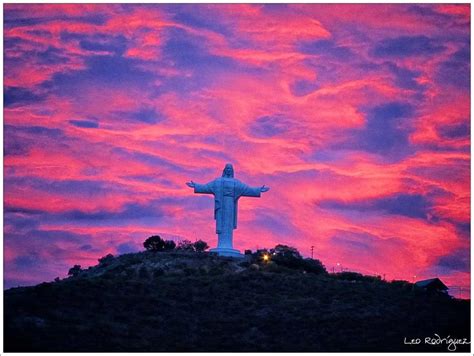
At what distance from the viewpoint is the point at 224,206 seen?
5416cm

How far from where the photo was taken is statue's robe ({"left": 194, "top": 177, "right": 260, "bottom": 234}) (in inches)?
2128

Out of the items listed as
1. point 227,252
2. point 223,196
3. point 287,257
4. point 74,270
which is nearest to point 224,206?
point 223,196

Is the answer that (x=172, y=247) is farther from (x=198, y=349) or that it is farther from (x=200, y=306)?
(x=198, y=349)

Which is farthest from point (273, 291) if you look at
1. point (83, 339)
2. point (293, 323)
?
point (83, 339)

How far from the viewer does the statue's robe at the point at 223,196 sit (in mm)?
54062

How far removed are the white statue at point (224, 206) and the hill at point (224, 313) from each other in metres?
3.11

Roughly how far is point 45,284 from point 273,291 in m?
11.5

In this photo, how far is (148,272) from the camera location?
50.5 meters
